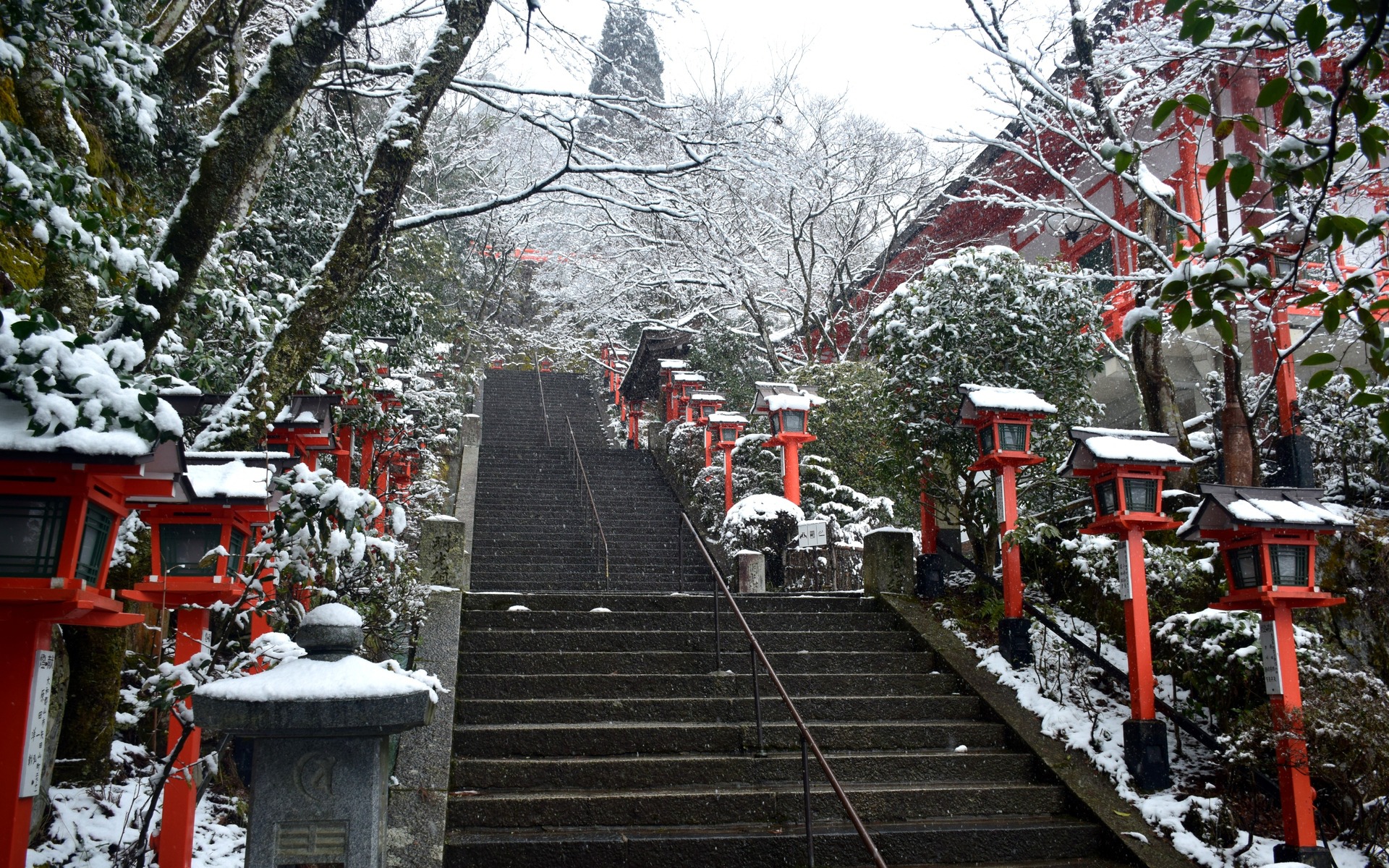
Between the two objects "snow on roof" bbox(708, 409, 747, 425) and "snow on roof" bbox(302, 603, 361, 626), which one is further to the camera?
"snow on roof" bbox(708, 409, 747, 425)

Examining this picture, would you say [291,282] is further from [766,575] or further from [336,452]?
[766,575]

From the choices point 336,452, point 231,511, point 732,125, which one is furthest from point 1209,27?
point 336,452

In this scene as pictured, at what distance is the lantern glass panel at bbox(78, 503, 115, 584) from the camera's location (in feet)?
11.5

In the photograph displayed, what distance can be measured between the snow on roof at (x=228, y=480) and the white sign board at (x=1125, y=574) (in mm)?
5497

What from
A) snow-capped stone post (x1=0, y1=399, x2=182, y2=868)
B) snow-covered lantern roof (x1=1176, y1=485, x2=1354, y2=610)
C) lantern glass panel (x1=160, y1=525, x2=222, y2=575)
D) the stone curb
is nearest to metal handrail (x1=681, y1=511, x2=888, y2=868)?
the stone curb

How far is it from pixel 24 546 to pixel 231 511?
63.7 inches

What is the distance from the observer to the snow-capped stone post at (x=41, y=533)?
10.5 ft

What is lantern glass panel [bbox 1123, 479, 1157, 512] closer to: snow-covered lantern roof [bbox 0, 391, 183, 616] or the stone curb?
the stone curb

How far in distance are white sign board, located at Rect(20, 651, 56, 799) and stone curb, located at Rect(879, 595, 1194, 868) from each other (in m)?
5.54

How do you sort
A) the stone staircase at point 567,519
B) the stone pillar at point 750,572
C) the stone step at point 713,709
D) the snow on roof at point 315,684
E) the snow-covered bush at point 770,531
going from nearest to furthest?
the snow on roof at point 315,684 → the stone step at point 713,709 → the stone pillar at point 750,572 → the snow-covered bush at point 770,531 → the stone staircase at point 567,519

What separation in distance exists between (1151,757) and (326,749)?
17.0 ft

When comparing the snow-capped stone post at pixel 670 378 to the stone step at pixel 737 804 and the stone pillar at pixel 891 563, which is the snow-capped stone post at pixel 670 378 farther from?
the stone step at pixel 737 804

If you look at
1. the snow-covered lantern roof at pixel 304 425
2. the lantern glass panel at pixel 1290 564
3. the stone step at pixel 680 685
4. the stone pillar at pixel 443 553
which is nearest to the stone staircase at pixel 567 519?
the stone pillar at pixel 443 553

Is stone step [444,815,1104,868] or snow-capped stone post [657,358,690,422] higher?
snow-capped stone post [657,358,690,422]
